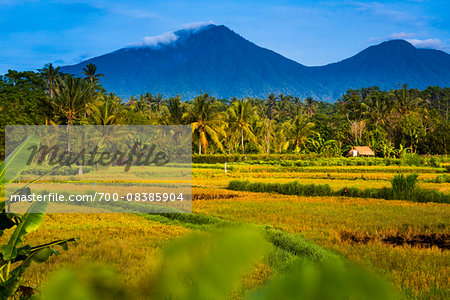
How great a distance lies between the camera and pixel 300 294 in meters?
0.22

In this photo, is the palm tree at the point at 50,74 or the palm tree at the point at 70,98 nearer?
the palm tree at the point at 70,98

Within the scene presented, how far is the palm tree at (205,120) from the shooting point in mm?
26469

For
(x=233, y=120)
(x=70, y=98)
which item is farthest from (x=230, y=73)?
(x=70, y=98)

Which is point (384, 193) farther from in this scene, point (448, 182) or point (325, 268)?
point (325, 268)

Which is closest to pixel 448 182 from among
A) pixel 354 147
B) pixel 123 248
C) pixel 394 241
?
pixel 394 241

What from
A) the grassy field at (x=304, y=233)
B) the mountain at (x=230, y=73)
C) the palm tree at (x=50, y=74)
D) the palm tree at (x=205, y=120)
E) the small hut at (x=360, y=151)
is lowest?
the grassy field at (x=304, y=233)

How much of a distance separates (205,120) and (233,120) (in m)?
3.47

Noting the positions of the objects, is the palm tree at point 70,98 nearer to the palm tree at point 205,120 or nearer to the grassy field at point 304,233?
the palm tree at point 205,120

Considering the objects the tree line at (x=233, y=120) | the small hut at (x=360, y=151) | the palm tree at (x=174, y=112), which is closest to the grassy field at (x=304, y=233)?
the tree line at (x=233, y=120)

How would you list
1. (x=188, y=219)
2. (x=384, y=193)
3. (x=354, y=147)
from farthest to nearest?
1. (x=354, y=147)
2. (x=384, y=193)
3. (x=188, y=219)

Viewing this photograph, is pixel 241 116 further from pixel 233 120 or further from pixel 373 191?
pixel 373 191

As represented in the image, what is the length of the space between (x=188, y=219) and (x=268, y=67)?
181820mm

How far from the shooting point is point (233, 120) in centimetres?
2959

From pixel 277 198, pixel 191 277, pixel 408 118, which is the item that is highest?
pixel 408 118
